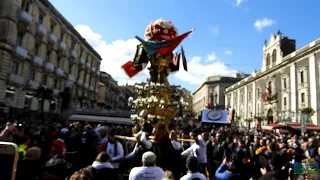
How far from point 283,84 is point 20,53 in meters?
34.9

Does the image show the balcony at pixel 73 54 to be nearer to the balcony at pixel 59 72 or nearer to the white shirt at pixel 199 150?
the balcony at pixel 59 72

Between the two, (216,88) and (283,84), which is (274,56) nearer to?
(283,84)

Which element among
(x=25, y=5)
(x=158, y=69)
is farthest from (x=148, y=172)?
(x=25, y=5)

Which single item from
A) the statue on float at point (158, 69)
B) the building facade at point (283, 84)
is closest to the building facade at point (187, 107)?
the statue on float at point (158, 69)

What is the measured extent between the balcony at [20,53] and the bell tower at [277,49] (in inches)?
1399

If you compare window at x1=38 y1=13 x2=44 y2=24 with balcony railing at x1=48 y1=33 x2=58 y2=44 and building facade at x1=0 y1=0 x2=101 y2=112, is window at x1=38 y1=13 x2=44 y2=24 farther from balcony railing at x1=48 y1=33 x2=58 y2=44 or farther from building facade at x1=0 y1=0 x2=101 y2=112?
balcony railing at x1=48 y1=33 x2=58 y2=44

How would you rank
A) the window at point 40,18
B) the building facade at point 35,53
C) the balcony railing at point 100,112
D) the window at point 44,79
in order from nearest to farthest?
the building facade at point 35,53, the window at point 40,18, the window at point 44,79, the balcony railing at point 100,112

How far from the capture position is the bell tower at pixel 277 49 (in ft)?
143

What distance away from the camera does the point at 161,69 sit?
36.2 ft

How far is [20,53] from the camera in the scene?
26078 mm

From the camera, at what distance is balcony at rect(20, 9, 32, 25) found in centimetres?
2584

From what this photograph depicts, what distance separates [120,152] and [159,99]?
13.4 feet

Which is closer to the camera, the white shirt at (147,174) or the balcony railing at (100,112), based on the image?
the white shirt at (147,174)

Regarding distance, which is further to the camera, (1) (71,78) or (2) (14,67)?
(1) (71,78)
